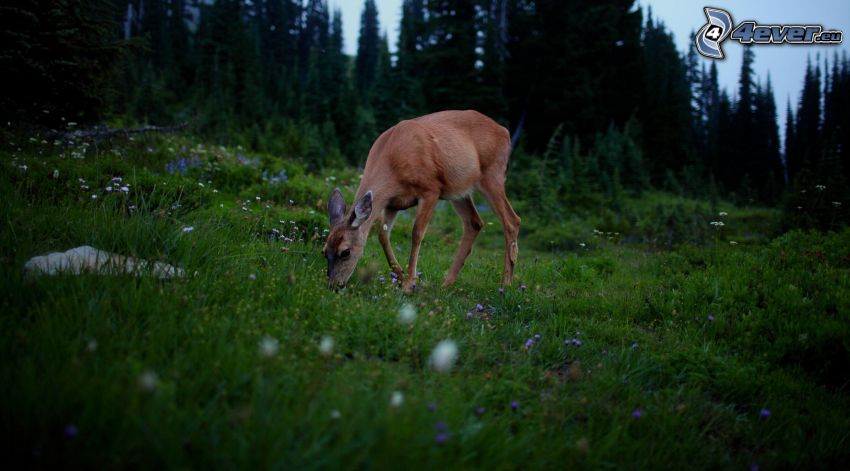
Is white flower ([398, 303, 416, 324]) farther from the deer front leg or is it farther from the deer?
the deer front leg

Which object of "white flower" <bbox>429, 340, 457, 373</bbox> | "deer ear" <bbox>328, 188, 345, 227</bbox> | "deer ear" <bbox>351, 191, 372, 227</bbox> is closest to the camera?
"white flower" <bbox>429, 340, 457, 373</bbox>

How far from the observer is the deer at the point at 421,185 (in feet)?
17.4

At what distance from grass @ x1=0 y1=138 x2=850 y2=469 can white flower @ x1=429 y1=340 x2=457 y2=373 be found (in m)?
0.08

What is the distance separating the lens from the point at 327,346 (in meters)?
3.08

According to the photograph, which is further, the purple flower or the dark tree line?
the dark tree line

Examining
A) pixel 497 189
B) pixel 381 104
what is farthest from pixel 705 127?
pixel 497 189

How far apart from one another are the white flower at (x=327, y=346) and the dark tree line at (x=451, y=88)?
817cm

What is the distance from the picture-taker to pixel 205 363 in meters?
2.63

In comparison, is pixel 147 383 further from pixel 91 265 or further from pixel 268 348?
pixel 91 265

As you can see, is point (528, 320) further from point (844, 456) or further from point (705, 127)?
point (705, 127)

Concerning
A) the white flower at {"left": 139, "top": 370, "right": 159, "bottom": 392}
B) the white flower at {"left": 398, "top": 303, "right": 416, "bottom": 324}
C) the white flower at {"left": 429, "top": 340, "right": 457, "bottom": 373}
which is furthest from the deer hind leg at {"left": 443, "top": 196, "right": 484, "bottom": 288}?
the white flower at {"left": 139, "top": 370, "right": 159, "bottom": 392}

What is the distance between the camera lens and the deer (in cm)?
531

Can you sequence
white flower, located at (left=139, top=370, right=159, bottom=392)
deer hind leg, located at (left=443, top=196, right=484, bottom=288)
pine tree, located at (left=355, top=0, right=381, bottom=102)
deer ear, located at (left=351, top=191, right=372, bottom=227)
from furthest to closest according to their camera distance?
1. pine tree, located at (left=355, top=0, right=381, bottom=102)
2. deer hind leg, located at (left=443, top=196, right=484, bottom=288)
3. deer ear, located at (left=351, top=191, right=372, bottom=227)
4. white flower, located at (left=139, top=370, right=159, bottom=392)

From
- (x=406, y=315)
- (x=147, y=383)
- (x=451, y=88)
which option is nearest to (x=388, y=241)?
(x=406, y=315)
